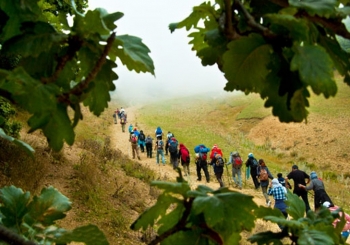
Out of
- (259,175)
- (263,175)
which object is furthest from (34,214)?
(259,175)

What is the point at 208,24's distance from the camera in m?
1.35

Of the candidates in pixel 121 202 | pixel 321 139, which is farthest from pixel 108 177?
pixel 321 139

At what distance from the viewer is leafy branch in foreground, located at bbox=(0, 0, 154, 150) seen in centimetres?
99

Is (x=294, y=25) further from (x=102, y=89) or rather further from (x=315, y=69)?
(x=102, y=89)

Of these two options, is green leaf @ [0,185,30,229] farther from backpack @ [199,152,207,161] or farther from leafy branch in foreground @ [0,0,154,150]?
backpack @ [199,152,207,161]

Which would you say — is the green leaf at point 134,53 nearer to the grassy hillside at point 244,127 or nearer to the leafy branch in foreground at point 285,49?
the leafy branch in foreground at point 285,49

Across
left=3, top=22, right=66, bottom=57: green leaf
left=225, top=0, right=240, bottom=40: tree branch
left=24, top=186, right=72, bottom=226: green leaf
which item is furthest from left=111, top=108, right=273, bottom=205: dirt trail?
left=3, top=22, right=66, bottom=57: green leaf

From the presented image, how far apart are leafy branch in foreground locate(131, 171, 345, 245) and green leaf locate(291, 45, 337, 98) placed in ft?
1.12

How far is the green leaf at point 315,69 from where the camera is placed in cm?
92

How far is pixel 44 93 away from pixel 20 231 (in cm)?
59

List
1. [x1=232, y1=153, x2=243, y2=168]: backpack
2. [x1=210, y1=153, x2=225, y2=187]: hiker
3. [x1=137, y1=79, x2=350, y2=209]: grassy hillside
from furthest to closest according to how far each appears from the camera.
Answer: [x1=137, y1=79, x2=350, y2=209]: grassy hillside
[x1=232, y1=153, x2=243, y2=168]: backpack
[x1=210, y1=153, x2=225, y2=187]: hiker

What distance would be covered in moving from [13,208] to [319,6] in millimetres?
1140

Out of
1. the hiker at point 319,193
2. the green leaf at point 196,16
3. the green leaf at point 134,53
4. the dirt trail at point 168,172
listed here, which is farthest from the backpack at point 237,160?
the green leaf at point 134,53

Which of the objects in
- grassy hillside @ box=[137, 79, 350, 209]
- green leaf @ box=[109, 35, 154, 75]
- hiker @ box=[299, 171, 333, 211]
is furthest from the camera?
grassy hillside @ box=[137, 79, 350, 209]
